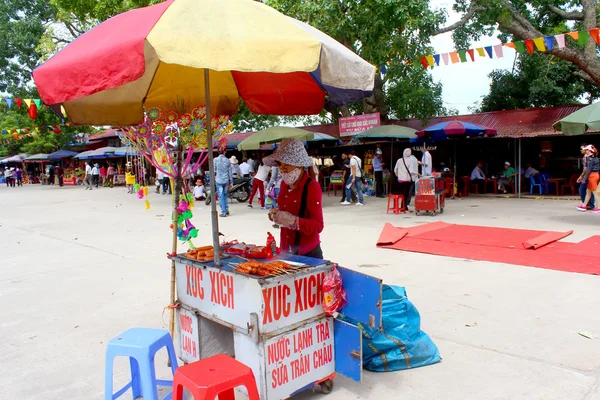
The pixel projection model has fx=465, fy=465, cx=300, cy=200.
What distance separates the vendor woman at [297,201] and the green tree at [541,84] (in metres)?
17.9

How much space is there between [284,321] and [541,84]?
748 inches

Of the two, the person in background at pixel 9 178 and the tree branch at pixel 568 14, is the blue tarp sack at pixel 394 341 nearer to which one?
the tree branch at pixel 568 14

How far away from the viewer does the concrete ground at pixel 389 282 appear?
323 cm

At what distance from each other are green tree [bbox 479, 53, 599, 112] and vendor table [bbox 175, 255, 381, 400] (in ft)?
60.5

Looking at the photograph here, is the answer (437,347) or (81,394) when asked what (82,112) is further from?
(437,347)

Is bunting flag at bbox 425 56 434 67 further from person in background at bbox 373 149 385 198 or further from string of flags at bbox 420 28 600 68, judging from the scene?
person in background at bbox 373 149 385 198

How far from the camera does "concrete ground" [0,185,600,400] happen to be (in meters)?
3.23

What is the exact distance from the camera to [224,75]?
14.4 ft

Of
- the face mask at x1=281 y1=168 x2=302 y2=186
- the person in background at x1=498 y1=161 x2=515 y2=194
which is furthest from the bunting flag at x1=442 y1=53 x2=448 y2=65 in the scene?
the face mask at x1=281 y1=168 x2=302 y2=186

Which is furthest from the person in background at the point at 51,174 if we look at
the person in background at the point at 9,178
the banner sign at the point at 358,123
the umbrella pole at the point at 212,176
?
the umbrella pole at the point at 212,176

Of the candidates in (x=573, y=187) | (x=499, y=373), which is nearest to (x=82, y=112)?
(x=499, y=373)

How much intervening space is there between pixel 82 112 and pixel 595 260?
21.4 ft

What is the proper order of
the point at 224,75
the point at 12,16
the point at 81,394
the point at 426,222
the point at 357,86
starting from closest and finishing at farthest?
the point at 357,86 → the point at 81,394 → the point at 224,75 → the point at 426,222 → the point at 12,16

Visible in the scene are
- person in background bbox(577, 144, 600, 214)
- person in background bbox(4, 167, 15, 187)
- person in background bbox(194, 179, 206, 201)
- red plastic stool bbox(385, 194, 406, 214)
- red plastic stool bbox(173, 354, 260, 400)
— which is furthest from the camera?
person in background bbox(4, 167, 15, 187)
